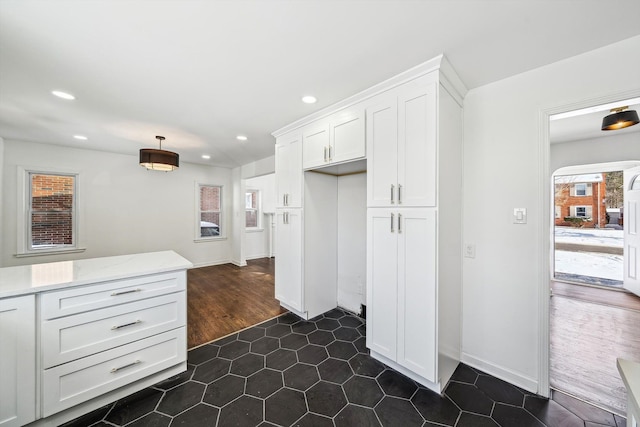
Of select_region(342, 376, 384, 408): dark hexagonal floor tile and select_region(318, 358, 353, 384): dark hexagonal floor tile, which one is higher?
select_region(318, 358, 353, 384): dark hexagonal floor tile

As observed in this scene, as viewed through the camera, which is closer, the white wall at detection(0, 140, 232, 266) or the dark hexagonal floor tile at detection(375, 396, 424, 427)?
the dark hexagonal floor tile at detection(375, 396, 424, 427)

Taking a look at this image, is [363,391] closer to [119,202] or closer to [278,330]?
[278,330]

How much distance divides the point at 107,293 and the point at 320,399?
1.77 meters

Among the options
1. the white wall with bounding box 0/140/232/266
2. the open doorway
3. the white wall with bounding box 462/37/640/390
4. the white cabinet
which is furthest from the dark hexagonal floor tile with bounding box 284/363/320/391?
the white wall with bounding box 0/140/232/266

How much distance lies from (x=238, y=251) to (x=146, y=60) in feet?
15.7

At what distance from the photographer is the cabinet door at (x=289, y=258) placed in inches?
119

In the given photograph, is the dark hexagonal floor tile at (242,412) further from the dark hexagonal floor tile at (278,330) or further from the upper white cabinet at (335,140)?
the upper white cabinet at (335,140)

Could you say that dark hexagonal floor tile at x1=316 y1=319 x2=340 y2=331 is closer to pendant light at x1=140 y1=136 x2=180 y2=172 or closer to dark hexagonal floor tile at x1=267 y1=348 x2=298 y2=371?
dark hexagonal floor tile at x1=267 y1=348 x2=298 y2=371

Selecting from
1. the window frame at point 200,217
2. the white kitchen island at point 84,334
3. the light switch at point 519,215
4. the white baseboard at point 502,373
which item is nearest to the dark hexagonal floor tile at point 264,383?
the white kitchen island at point 84,334

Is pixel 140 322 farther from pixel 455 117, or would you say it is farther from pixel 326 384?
pixel 455 117

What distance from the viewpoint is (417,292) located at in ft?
6.25

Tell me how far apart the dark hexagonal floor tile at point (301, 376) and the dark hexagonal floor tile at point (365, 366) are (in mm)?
370

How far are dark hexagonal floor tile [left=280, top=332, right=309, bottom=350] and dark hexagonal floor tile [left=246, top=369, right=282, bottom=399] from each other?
388 millimetres

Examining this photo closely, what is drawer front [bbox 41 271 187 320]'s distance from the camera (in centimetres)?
153
